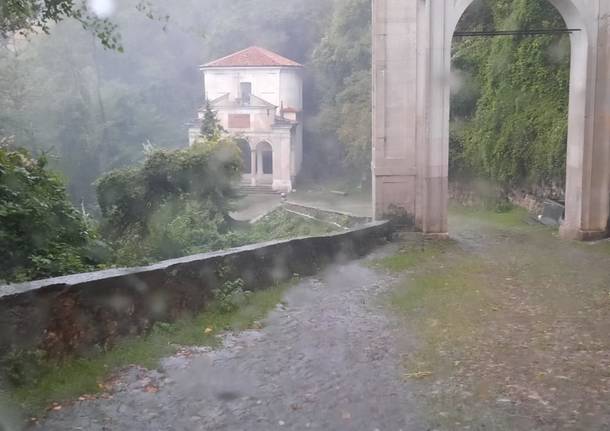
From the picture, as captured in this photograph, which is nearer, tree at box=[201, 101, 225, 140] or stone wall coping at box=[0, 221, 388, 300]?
stone wall coping at box=[0, 221, 388, 300]

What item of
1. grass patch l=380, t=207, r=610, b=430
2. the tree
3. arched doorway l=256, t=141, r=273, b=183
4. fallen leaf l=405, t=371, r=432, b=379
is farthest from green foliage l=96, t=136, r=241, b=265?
arched doorway l=256, t=141, r=273, b=183

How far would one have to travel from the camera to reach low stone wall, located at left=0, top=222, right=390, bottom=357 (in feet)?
16.4

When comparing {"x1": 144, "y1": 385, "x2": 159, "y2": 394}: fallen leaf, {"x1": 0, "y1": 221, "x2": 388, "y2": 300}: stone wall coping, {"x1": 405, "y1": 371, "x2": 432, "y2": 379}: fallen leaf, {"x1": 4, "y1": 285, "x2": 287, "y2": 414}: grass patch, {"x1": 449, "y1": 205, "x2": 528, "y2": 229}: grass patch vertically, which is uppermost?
{"x1": 0, "y1": 221, "x2": 388, "y2": 300}: stone wall coping

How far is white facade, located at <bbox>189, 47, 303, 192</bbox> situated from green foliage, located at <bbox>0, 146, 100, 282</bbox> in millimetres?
31096

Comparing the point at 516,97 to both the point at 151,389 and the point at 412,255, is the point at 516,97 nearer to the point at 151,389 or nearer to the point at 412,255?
the point at 412,255

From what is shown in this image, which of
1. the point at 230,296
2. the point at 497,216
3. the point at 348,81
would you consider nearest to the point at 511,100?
the point at 497,216

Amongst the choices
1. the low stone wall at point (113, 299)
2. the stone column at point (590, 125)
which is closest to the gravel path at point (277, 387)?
the low stone wall at point (113, 299)

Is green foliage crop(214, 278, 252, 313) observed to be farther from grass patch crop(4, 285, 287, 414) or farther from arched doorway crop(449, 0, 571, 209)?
arched doorway crop(449, 0, 571, 209)

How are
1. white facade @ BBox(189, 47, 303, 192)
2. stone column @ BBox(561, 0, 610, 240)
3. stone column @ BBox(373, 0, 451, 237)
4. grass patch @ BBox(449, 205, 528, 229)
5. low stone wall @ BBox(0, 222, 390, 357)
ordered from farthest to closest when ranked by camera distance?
white facade @ BBox(189, 47, 303, 192), grass patch @ BBox(449, 205, 528, 229), stone column @ BBox(373, 0, 451, 237), stone column @ BBox(561, 0, 610, 240), low stone wall @ BBox(0, 222, 390, 357)

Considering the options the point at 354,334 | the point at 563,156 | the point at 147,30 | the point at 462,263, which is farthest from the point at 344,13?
the point at 354,334

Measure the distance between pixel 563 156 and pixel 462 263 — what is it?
681 centimetres

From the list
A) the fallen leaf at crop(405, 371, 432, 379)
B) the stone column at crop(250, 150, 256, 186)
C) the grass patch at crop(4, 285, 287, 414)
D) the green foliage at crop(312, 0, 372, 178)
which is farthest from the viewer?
the stone column at crop(250, 150, 256, 186)

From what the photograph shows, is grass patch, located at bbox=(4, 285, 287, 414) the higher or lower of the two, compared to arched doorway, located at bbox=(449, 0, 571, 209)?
lower

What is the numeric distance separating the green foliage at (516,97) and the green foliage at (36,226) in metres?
11.6
